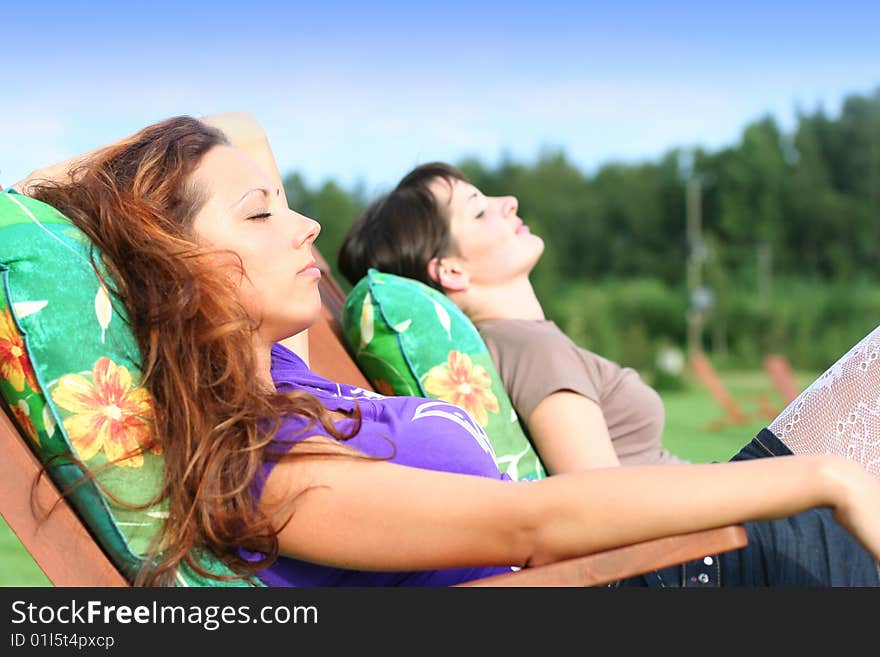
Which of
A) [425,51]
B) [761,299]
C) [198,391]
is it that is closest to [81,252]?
[198,391]

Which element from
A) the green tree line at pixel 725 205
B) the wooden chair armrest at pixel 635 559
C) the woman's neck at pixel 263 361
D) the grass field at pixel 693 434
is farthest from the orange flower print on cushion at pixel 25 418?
the green tree line at pixel 725 205

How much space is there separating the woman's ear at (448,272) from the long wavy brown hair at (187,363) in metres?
1.25

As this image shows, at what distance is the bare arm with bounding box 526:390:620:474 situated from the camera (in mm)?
2578

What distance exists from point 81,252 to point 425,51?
5458cm

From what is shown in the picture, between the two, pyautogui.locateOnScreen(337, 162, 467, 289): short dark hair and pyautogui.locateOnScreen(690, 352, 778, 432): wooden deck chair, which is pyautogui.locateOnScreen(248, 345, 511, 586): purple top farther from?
pyautogui.locateOnScreen(690, 352, 778, 432): wooden deck chair

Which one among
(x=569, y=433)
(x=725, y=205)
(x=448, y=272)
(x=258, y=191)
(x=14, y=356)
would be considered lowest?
(x=725, y=205)

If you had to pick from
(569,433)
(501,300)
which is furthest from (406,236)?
(569,433)

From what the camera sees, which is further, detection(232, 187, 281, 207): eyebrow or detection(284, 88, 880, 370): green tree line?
detection(284, 88, 880, 370): green tree line

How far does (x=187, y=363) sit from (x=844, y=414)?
4.15 ft

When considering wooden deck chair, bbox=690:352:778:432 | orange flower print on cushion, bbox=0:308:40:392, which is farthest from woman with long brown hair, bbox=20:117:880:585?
wooden deck chair, bbox=690:352:778:432

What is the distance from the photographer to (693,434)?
9.78 meters

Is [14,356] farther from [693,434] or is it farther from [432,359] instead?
[693,434]

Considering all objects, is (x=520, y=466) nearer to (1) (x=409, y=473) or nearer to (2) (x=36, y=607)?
(1) (x=409, y=473)

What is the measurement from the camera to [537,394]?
2662mm
